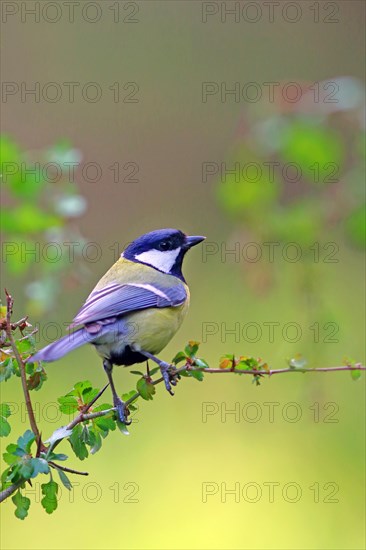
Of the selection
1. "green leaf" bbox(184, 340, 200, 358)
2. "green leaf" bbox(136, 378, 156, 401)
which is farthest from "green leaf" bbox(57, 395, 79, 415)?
"green leaf" bbox(184, 340, 200, 358)

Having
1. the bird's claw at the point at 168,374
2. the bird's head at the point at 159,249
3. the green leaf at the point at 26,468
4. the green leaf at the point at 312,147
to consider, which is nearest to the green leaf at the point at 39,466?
the green leaf at the point at 26,468

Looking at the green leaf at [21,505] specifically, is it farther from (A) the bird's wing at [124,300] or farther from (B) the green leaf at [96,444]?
(A) the bird's wing at [124,300]

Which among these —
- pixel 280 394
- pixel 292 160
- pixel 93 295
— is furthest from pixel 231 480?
pixel 292 160

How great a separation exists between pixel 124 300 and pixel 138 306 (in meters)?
0.04

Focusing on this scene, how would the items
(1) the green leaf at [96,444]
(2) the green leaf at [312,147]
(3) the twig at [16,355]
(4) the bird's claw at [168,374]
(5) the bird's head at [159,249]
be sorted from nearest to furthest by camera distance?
(2) the green leaf at [312,147]
(3) the twig at [16,355]
(1) the green leaf at [96,444]
(4) the bird's claw at [168,374]
(5) the bird's head at [159,249]

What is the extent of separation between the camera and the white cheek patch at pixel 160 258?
2498 millimetres

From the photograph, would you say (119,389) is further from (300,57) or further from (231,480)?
(300,57)

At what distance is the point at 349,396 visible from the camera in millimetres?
4551

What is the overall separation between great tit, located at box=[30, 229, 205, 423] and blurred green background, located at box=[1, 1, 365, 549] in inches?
4.2

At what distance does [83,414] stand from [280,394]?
10.1ft

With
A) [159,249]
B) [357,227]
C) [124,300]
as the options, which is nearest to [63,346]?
[124,300]

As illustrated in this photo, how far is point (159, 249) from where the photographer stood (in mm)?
2496

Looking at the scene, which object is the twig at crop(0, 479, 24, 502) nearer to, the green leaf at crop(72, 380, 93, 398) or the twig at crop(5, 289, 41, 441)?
the twig at crop(5, 289, 41, 441)

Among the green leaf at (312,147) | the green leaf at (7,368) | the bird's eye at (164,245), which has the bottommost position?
the green leaf at (7,368)
